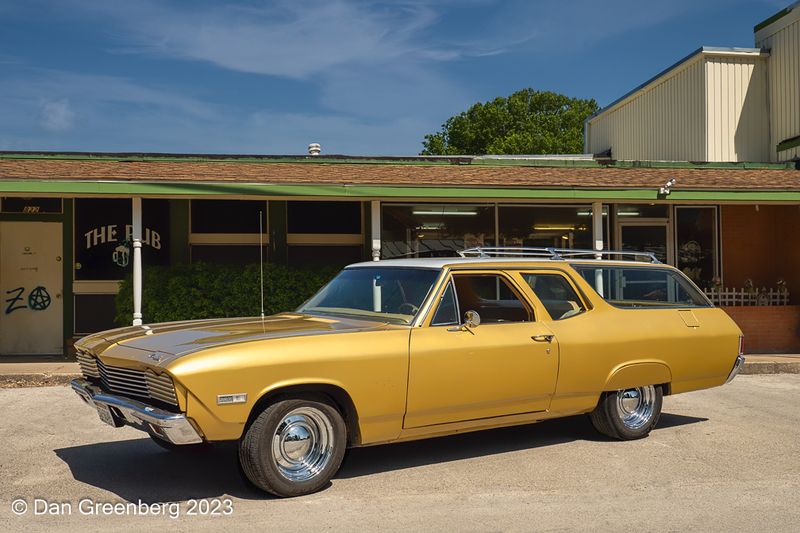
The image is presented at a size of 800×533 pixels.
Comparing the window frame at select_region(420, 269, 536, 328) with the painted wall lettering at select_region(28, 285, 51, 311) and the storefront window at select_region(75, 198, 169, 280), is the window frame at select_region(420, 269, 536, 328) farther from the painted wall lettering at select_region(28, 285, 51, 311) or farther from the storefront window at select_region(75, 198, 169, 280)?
the painted wall lettering at select_region(28, 285, 51, 311)

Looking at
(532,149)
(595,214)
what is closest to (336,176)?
(595,214)

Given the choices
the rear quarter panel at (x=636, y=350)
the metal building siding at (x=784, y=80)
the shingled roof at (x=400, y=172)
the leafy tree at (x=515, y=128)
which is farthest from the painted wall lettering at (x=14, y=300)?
the leafy tree at (x=515, y=128)

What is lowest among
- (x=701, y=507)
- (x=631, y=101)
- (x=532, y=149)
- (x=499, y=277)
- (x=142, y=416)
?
(x=701, y=507)

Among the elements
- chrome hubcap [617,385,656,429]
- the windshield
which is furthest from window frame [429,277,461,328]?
chrome hubcap [617,385,656,429]

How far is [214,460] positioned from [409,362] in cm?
188

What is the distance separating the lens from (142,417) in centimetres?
490

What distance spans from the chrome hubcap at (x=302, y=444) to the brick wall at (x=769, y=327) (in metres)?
9.99

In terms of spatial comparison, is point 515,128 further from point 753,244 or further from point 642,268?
point 642,268

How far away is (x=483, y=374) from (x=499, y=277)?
3.11ft

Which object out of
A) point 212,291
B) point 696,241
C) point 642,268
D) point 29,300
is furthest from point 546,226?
point 29,300

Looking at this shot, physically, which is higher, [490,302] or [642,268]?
[642,268]

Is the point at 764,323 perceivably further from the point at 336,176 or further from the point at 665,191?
the point at 336,176

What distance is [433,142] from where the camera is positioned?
5562 centimetres

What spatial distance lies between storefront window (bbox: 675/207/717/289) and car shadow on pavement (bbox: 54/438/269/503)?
1081cm
